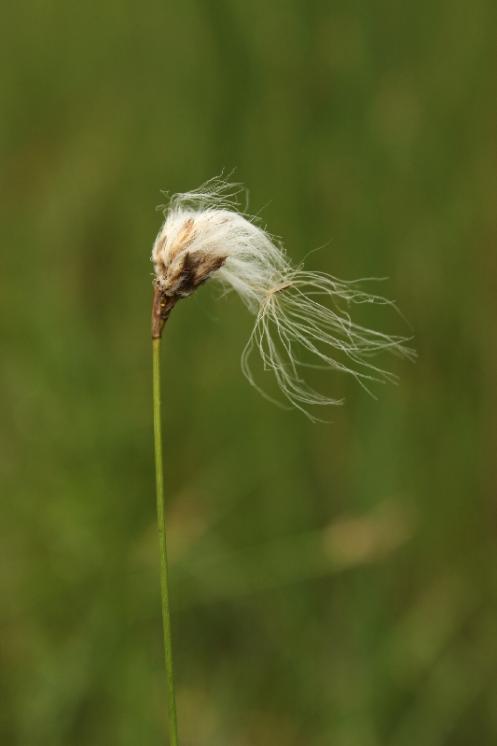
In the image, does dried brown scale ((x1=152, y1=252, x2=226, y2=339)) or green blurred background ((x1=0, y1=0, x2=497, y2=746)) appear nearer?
dried brown scale ((x1=152, y1=252, x2=226, y2=339))

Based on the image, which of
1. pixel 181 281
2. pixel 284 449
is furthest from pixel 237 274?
pixel 284 449

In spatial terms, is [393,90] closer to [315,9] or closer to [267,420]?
[315,9]

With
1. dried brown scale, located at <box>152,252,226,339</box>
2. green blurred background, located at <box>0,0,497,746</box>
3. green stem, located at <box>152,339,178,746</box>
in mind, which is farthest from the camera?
green blurred background, located at <box>0,0,497,746</box>

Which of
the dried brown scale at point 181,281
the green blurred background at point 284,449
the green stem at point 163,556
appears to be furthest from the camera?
the green blurred background at point 284,449

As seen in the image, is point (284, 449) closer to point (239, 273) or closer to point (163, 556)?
point (239, 273)

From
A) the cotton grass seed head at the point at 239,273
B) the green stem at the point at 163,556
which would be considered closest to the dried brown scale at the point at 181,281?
the cotton grass seed head at the point at 239,273

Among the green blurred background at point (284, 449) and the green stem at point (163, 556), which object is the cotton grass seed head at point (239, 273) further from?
the green blurred background at point (284, 449)

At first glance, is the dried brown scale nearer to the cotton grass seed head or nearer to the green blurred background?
the cotton grass seed head

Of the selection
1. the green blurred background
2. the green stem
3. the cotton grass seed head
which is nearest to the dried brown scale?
the cotton grass seed head

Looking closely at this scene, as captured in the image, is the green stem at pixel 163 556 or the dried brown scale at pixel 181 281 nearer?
the green stem at pixel 163 556
